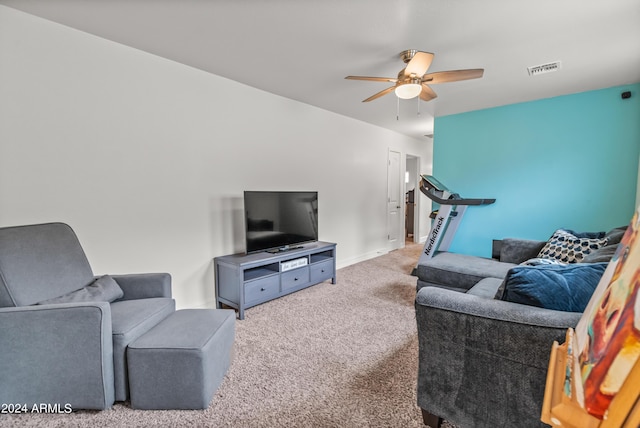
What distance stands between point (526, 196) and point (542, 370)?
3.45 meters

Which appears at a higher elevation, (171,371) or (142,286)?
(142,286)

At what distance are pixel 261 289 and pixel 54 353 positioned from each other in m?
1.62

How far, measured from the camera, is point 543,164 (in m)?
3.76

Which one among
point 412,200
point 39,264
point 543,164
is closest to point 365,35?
point 39,264

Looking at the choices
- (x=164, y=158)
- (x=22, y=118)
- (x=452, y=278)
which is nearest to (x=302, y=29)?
(x=164, y=158)

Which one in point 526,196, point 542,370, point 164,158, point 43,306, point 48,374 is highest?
point 164,158

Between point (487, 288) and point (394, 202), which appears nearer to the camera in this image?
point (487, 288)

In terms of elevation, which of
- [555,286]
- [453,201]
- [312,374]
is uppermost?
[453,201]

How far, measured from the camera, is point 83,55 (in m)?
2.19

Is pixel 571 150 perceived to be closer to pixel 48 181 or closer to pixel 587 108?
pixel 587 108

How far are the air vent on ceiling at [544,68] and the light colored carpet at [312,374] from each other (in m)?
2.65

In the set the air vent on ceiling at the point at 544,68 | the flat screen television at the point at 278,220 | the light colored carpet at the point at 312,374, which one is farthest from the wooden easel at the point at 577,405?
the air vent on ceiling at the point at 544,68

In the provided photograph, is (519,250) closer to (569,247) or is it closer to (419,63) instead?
(569,247)

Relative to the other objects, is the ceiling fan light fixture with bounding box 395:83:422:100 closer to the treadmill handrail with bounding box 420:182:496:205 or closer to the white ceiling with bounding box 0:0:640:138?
the white ceiling with bounding box 0:0:640:138
